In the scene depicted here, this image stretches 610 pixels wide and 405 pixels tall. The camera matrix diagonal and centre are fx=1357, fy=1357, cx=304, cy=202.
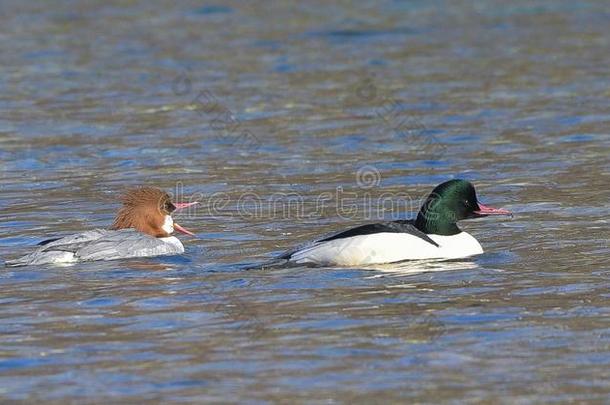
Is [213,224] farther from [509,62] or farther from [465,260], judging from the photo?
[509,62]

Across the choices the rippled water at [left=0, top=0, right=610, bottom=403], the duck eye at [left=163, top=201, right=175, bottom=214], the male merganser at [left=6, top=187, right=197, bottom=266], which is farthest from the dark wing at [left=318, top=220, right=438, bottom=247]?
the duck eye at [left=163, top=201, right=175, bottom=214]

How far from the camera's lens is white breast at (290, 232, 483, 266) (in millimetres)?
12016

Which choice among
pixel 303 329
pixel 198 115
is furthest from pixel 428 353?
pixel 198 115

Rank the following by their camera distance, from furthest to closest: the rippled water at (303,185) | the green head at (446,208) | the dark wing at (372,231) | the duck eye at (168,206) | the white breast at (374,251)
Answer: the duck eye at (168,206) → the green head at (446,208) → the dark wing at (372,231) → the white breast at (374,251) → the rippled water at (303,185)

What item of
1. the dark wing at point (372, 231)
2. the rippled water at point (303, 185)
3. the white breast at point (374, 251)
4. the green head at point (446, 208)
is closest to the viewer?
the rippled water at point (303, 185)

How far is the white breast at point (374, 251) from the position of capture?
12.0 m

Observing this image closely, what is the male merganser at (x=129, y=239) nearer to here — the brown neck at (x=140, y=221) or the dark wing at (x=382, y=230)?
the brown neck at (x=140, y=221)

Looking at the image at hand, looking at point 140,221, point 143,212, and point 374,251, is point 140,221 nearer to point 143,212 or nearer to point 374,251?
point 143,212

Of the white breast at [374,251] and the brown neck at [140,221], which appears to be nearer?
→ the white breast at [374,251]

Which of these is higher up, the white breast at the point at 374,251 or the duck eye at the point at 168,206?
the duck eye at the point at 168,206

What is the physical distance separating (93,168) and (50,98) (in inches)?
217

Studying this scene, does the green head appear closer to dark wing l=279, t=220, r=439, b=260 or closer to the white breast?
dark wing l=279, t=220, r=439, b=260

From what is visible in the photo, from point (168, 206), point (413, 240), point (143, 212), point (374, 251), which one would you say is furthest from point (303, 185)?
point (374, 251)

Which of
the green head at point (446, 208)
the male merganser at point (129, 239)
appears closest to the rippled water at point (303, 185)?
the male merganser at point (129, 239)
